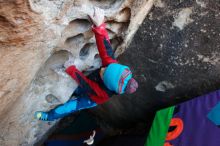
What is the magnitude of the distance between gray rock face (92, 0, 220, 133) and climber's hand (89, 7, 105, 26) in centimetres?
34

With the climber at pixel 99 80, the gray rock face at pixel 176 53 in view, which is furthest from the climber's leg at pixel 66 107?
the gray rock face at pixel 176 53

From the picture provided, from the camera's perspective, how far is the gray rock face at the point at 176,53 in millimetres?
1229

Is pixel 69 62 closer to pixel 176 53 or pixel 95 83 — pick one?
pixel 95 83

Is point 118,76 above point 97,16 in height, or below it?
below

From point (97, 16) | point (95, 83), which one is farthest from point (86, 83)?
point (97, 16)

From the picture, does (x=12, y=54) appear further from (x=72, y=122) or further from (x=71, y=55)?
(x=72, y=122)

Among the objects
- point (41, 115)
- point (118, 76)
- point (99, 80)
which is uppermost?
point (118, 76)

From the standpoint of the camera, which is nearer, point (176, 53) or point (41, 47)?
point (41, 47)

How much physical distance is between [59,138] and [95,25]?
1001mm

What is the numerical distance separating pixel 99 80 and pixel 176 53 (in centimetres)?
36

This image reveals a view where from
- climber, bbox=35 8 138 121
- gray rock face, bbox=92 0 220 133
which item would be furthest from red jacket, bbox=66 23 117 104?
gray rock face, bbox=92 0 220 133

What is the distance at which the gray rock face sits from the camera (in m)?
1.23

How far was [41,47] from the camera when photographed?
3.09 feet

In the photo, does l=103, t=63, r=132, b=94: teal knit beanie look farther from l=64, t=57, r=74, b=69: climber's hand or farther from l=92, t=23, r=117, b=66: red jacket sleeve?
l=64, t=57, r=74, b=69: climber's hand
